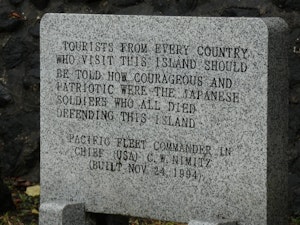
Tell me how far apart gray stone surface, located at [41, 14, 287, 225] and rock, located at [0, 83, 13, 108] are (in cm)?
163

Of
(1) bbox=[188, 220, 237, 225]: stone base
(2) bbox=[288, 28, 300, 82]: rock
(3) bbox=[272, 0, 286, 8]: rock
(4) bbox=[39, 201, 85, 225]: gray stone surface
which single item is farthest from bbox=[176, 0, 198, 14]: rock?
(1) bbox=[188, 220, 237, 225]: stone base

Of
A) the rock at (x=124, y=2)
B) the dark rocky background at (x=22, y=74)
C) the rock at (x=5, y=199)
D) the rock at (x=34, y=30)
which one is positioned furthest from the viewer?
the rock at (x=34, y=30)

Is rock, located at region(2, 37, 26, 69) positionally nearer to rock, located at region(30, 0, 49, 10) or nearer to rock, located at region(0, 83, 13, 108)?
rock, located at region(0, 83, 13, 108)

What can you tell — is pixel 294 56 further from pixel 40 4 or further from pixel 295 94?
pixel 40 4

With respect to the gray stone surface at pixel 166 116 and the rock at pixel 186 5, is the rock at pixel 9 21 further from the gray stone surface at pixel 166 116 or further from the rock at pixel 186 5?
the gray stone surface at pixel 166 116

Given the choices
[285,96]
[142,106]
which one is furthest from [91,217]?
[285,96]

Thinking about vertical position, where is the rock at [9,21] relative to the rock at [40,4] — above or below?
below

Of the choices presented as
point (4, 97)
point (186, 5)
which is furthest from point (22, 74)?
point (186, 5)

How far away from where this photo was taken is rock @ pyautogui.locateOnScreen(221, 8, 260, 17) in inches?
320

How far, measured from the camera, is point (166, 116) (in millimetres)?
7102

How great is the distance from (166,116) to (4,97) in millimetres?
2318

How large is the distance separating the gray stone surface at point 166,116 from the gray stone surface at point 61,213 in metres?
0.08

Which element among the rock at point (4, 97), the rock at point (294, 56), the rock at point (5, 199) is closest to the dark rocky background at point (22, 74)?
the rock at point (4, 97)

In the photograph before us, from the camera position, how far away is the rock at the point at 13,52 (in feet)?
29.7
